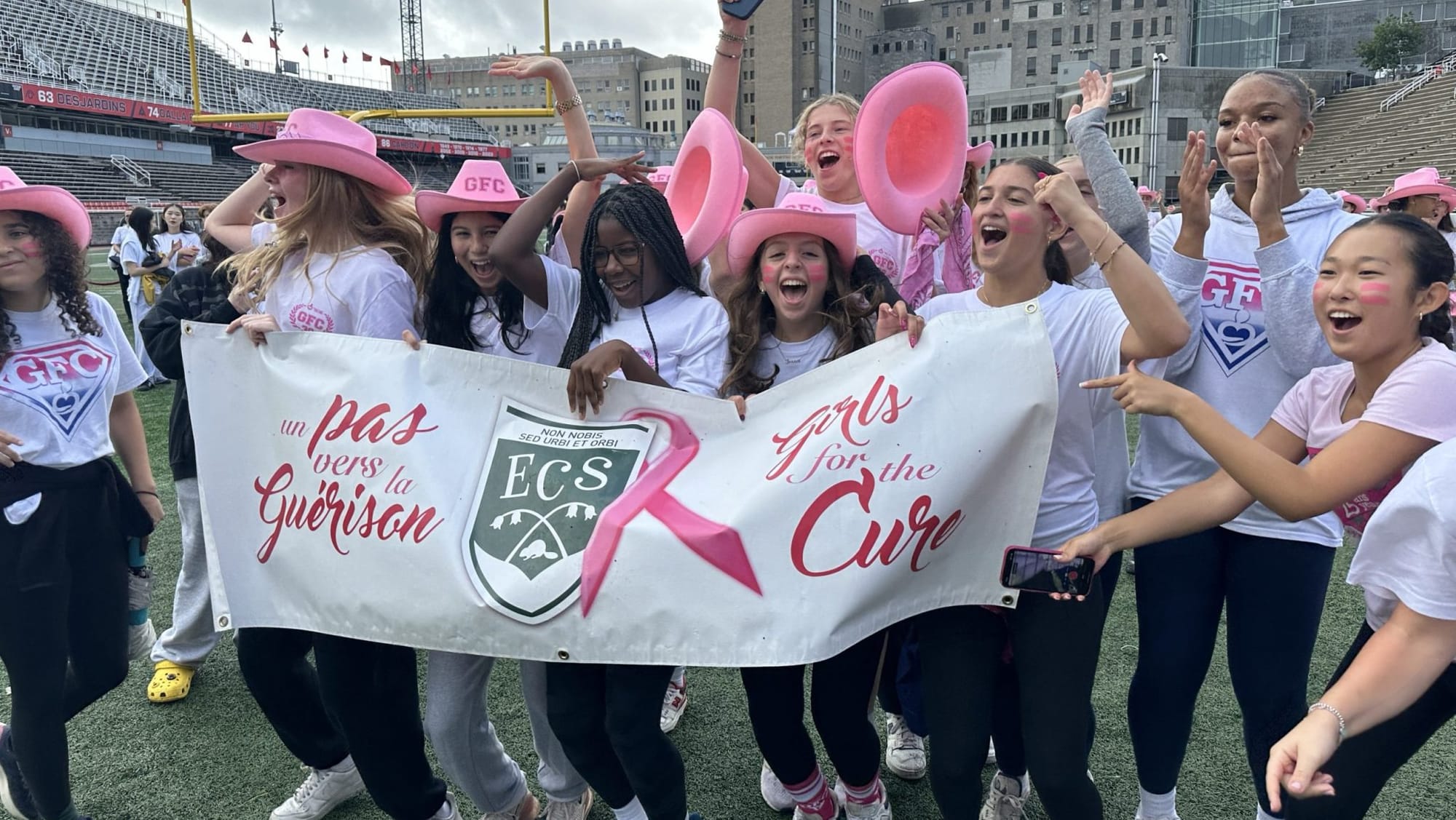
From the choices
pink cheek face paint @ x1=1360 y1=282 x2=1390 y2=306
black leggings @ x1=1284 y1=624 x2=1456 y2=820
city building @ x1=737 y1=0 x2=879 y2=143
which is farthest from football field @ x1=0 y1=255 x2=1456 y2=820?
city building @ x1=737 y1=0 x2=879 y2=143

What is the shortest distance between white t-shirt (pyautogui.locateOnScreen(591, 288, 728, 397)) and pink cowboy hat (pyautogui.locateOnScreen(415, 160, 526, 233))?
619 mm

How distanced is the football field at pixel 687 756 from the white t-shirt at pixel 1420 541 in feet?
2.42

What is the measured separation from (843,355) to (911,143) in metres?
0.97

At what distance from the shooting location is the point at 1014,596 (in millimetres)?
2283

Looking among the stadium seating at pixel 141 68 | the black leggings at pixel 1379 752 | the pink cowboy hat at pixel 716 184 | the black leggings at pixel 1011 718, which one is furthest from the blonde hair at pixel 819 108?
the stadium seating at pixel 141 68

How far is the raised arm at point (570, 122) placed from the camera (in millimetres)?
3355

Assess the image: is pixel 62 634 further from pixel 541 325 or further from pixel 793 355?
pixel 793 355

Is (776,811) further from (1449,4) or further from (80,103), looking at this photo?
(1449,4)

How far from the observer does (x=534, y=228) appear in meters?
2.73

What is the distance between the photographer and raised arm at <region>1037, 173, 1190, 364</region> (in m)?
2.12

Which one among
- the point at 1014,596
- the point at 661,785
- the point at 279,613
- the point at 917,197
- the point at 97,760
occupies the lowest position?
the point at 97,760

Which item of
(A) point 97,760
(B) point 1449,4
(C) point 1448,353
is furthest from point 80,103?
(B) point 1449,4

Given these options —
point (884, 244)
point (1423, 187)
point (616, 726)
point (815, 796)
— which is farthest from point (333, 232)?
point (1423, 187)

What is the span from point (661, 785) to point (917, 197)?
1.94 meters
